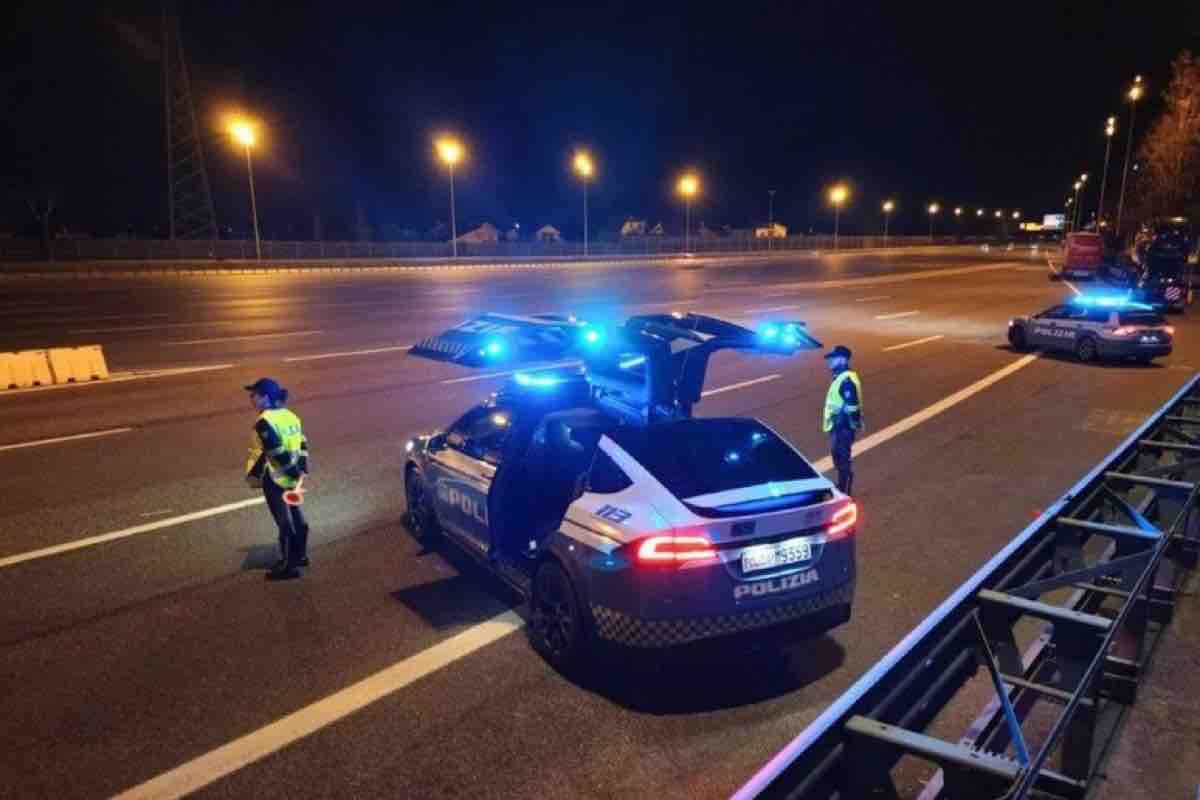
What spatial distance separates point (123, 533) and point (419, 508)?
291 cm

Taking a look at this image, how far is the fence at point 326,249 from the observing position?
48.4 meters

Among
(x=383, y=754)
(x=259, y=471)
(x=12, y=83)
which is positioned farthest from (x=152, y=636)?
(x=12, y=83)

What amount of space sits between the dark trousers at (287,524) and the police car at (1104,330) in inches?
717

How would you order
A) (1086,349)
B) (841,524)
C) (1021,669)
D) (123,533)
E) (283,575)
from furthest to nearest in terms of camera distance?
1. (1086,349)
2. (123,533)
3. (283,575)
4. (841,524)
5. (1021,669)

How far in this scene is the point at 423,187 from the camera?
335ft

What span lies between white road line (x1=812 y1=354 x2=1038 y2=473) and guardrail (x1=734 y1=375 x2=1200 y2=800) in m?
4.32

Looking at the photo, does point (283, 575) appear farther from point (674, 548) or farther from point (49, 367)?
point (49, 367)

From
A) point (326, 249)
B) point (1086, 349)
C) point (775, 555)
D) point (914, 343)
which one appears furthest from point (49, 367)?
point (326, 249)

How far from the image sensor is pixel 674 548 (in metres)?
4.52

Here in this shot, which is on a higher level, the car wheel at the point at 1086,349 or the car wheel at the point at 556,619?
the car wheel at the point at 556,619

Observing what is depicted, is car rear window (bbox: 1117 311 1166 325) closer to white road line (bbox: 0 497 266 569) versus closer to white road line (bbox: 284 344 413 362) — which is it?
white road line (bbox: 284 344 413 362)

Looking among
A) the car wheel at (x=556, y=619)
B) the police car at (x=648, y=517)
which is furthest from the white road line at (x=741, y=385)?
the car wheel at (x=556, y=619)

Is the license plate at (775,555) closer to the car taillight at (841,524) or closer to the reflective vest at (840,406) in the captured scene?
the car taillight at (841,524)

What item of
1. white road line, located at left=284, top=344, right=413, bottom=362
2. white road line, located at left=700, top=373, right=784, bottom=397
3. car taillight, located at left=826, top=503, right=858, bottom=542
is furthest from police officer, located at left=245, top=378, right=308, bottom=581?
white road line, located at left=284, top=344, right=413, bottom=362
